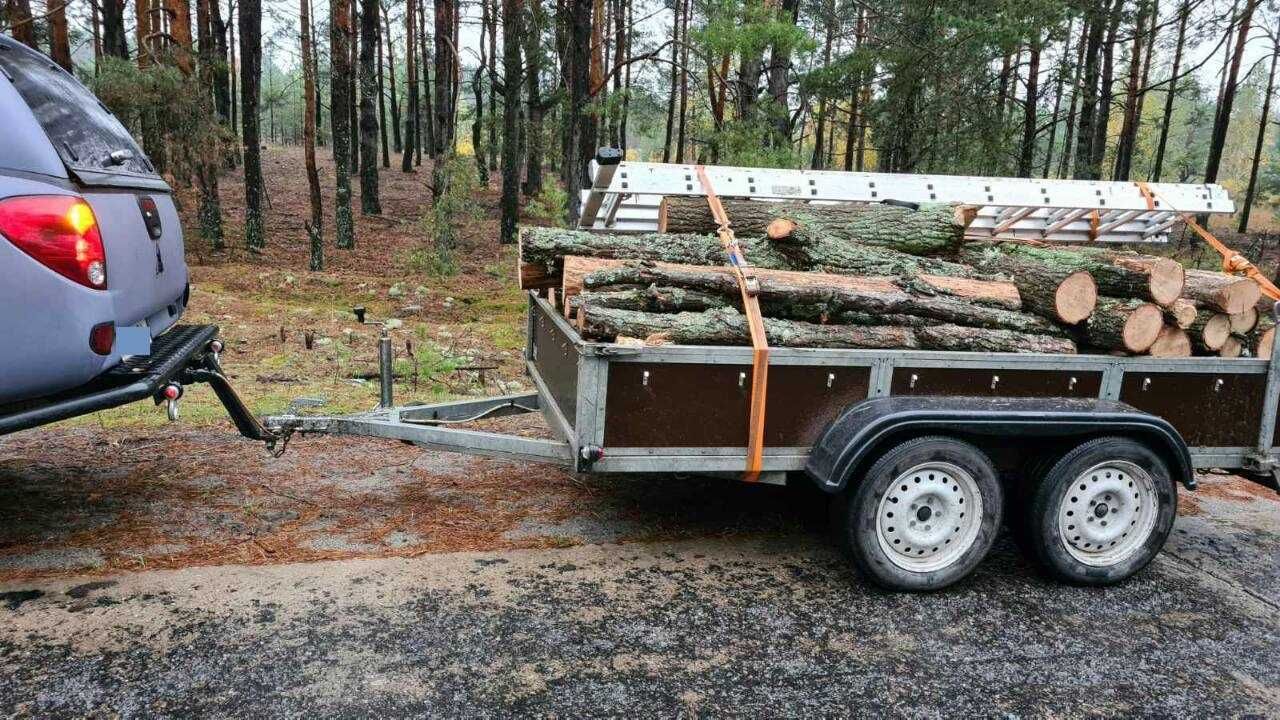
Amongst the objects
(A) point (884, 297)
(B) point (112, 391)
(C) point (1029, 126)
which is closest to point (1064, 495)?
(A) point (884, 297)

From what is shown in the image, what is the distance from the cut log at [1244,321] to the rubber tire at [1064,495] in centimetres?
101

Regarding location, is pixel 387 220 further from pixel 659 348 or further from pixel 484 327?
pixel 659 348

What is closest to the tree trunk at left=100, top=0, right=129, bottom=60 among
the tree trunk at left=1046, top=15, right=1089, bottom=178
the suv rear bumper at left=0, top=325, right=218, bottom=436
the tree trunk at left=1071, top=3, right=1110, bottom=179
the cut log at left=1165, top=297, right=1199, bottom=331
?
the suv rear bumper at left=0, top=325, right=218, bottom=436

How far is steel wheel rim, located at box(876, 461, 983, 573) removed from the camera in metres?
3.76

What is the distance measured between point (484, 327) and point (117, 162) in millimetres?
7047

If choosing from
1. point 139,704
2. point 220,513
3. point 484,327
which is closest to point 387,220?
point 484,327

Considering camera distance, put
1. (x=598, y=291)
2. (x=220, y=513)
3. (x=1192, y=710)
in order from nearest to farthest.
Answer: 1. (x=1192, y=710)
2. (x=598, y=291)
3. (x=220, y=513)

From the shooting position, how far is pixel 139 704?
9.02ft

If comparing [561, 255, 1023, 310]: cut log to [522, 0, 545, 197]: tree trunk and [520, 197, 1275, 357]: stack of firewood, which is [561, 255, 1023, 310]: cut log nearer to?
[520, 197, 1275, 357]: stack of firewood

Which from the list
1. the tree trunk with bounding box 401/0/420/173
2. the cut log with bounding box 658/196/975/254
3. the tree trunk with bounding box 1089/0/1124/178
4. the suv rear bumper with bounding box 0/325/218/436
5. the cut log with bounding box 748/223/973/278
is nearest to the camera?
the suv rear bumper with bounding box 0/325/218/436

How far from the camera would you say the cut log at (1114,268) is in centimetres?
414

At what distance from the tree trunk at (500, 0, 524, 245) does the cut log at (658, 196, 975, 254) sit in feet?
41.9

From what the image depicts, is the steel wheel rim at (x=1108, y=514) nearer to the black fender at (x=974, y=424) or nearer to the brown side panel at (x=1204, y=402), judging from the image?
the black fender at (x=974, y=424)

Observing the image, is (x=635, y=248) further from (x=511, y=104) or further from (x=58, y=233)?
(x=511, y=104)
